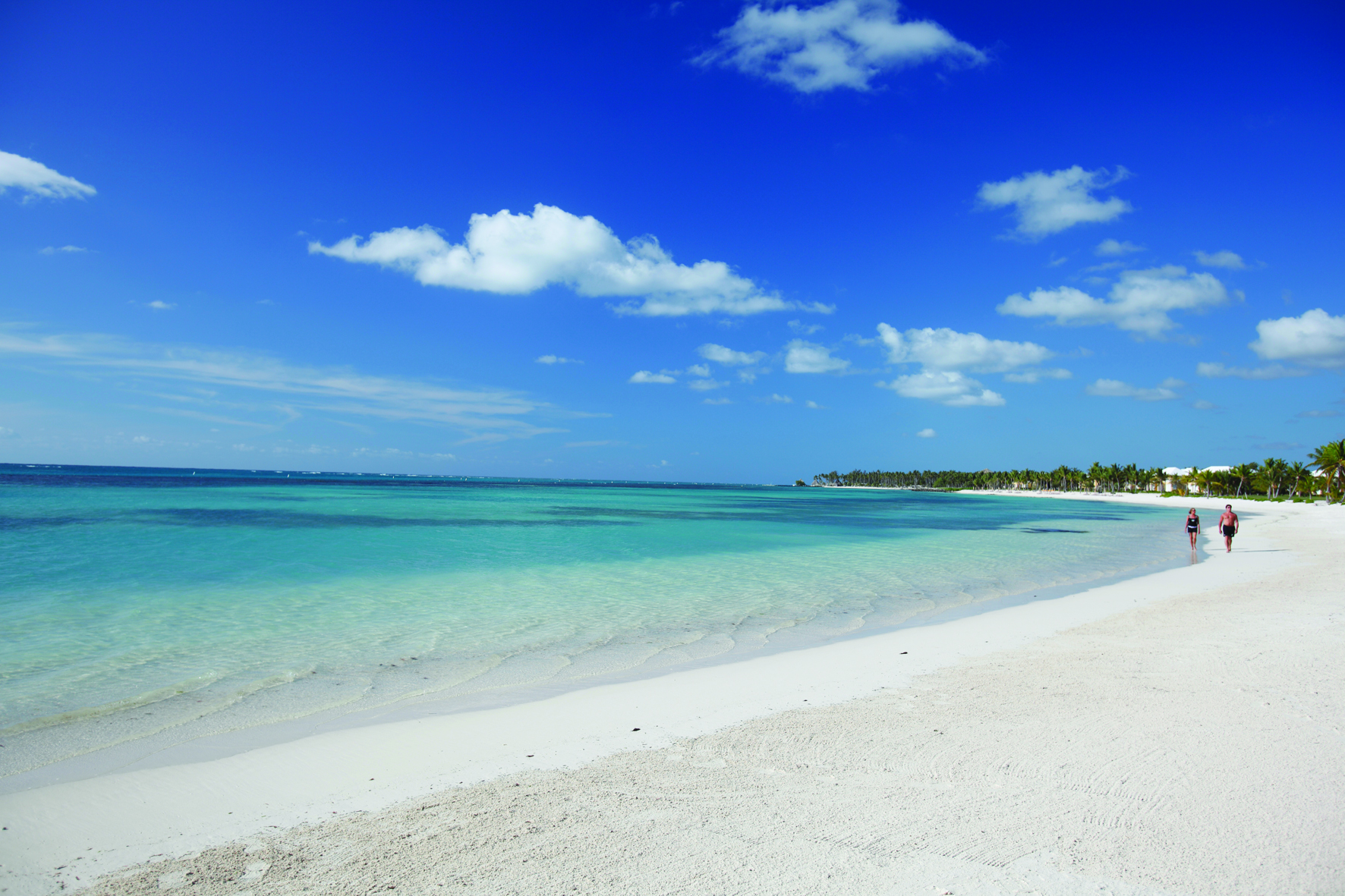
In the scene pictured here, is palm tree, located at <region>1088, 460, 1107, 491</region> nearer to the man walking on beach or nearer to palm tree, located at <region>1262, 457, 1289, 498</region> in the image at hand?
palm tree, located at <region>1262, 457, 1289, 498</region>

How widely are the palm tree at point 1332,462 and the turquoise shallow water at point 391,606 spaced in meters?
63.6

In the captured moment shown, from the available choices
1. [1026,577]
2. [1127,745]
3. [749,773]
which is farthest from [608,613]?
[1026,577]

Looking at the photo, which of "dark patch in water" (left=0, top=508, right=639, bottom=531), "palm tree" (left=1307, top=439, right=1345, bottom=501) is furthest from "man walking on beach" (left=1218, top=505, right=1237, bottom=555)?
"palm tree" (left=1307, top=439, right=1345, bottom=501)

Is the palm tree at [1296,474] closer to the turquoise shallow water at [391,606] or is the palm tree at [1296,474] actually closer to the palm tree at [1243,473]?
the palm tree at [1243,473]

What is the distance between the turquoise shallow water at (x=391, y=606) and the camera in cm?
750

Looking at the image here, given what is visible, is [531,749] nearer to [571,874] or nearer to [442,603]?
[571,874]

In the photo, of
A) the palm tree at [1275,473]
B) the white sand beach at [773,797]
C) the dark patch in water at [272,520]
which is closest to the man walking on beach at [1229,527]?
the white sand beach at [773,797]

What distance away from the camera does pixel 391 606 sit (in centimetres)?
1307

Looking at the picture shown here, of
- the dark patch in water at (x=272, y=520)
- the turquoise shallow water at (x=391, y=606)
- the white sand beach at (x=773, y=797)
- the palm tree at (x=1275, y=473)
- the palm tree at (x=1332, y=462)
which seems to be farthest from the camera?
the palm tree at (x=1275, y=473)

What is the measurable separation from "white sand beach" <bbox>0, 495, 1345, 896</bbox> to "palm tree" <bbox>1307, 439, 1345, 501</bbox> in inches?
3627

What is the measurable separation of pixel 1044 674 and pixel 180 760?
8.83 meters

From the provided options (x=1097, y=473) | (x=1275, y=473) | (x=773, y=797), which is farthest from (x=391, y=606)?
(x=1097, y=473)

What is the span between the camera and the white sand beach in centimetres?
364

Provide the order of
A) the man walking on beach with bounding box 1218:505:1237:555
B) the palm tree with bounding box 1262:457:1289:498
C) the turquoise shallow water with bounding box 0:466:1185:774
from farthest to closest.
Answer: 1. the palm tree with bounding box 1262:457:1289:498
2. the man walking on beach with bounding box 1218:505:1237:555
3. the turquoise shallow water with bounding box 0:466:1185:774
